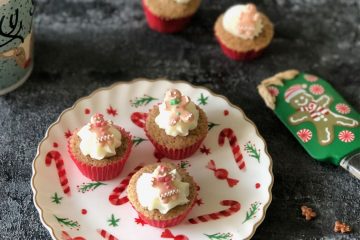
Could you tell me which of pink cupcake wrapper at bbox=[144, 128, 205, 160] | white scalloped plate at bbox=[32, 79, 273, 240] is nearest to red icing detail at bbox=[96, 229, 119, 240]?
white scalloped plate at bbox=[32, 79, 273, 240]

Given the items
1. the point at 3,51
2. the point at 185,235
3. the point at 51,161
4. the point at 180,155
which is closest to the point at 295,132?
the point at 180,155

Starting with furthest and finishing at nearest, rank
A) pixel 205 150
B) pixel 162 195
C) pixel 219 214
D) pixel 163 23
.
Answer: pixel 163 23
pixel 205 150
pixel 219 214
pixel 162 195

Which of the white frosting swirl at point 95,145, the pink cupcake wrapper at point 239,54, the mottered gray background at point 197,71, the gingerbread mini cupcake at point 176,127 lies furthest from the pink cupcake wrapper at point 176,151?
the pink cupcake wrapper at point 239,54

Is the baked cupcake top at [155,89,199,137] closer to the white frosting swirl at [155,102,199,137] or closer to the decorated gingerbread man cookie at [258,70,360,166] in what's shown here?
the white frosting swirl at [155,102,199,137]

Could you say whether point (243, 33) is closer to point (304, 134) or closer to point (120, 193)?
point (304, 134)

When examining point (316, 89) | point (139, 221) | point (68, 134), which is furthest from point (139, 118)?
point (316, 89)
